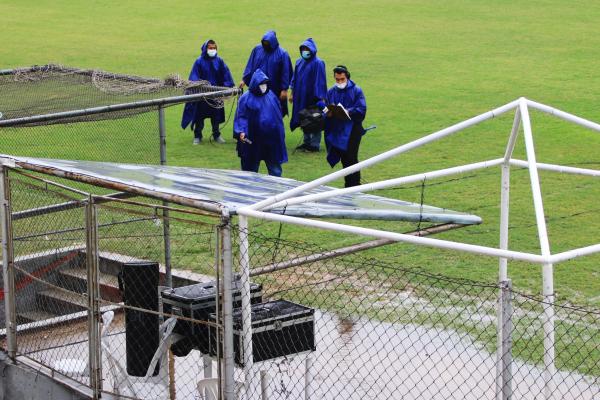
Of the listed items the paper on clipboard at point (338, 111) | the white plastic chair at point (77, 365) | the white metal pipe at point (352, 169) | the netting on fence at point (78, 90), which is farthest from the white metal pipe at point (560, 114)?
the paper on clipboard at point (338, 111)

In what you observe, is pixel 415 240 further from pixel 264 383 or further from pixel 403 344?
pixel 403 344

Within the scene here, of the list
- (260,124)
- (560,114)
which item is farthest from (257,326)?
(260,124)

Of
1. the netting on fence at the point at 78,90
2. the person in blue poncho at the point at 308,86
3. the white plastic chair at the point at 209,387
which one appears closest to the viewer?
the white plastic chair at the point at 209,387

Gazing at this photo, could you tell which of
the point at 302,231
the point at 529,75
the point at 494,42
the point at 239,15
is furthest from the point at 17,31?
the point at 302,231

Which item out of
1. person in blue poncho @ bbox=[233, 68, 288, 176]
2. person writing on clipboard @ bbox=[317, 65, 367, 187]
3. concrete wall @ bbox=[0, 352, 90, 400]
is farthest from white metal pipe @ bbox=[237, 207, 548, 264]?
person writing on clipboard @ bbox=[317, 65, 367, 187]

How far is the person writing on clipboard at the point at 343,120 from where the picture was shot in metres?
14.9

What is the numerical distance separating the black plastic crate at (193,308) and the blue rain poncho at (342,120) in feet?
25.2

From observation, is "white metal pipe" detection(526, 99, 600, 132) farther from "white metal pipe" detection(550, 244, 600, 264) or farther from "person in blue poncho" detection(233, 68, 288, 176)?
"person in blue poncho" detection(233, 68, 288, 176)

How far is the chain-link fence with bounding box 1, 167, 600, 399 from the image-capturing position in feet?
22.6

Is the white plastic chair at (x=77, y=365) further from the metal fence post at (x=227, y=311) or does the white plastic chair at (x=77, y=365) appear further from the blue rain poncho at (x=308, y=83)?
the blue rain poncho at (x=308, y=83)

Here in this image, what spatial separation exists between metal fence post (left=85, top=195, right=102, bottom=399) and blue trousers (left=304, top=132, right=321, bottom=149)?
9901mm

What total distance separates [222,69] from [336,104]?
11.8ft

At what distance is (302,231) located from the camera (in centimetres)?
1256

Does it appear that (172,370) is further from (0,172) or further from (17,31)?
(17,31)
